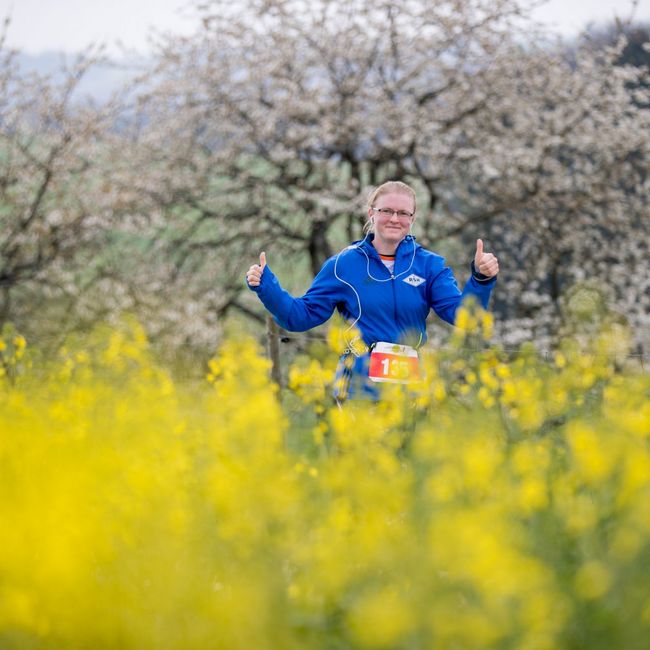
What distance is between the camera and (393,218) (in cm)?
429

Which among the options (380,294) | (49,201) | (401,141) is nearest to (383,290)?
(380,294)

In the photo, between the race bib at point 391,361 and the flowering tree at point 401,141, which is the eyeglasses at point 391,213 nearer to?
the race bib at point 391,361

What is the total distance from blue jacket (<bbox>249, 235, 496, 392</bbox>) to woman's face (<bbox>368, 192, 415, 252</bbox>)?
98mm

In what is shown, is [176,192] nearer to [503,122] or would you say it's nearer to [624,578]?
[503,122]

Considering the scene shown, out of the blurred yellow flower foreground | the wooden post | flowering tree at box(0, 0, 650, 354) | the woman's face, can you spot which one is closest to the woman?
the woman's face

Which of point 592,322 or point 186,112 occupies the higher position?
point 186,112

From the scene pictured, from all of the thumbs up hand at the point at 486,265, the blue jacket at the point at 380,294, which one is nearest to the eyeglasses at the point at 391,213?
the blue jacket at the point at 380,294

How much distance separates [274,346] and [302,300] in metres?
3.07

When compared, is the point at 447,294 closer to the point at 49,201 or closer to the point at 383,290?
the point at 383,290

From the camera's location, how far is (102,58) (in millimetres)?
14188

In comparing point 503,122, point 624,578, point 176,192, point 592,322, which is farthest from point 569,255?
point 624,578

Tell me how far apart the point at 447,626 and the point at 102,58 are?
13511mm

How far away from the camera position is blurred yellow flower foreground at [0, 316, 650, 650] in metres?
2.17

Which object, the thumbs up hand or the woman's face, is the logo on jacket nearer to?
the woman's face
